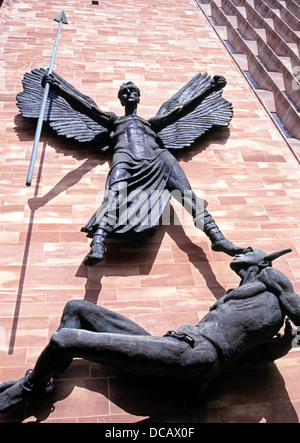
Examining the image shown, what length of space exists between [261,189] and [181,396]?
3.95 m

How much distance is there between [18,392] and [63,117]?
16.3 feet

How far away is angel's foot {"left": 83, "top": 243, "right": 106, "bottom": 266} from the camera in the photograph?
16.7 ft

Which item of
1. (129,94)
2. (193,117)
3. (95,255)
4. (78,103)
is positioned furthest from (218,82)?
(95,255)

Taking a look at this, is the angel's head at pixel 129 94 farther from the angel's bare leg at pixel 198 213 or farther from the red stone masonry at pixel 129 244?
the angel's bare leg at pixel 198 213

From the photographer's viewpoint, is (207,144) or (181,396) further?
(207,144)

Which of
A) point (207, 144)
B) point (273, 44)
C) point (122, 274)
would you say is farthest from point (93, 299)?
point (273, 44)

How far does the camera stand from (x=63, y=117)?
7.82 m

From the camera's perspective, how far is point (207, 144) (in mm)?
8297

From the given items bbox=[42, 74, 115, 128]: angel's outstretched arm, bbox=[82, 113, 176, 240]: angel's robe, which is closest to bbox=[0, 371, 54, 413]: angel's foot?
bbox=[82, 113, 176, 240]: angel's robe

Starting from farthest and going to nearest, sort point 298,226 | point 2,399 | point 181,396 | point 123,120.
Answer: point 123,120
point 298,226
point 181,396
point 2,399

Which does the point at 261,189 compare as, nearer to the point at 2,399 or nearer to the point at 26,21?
the point at 2,399

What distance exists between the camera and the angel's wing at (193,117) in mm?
7840

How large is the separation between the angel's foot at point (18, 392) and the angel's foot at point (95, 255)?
4.58 feet

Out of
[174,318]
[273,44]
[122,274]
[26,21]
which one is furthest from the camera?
[273,44]
